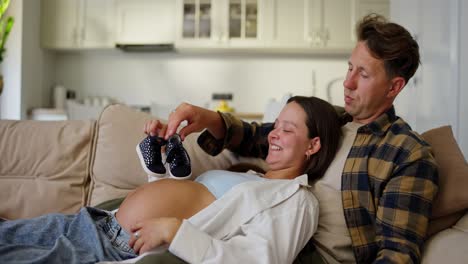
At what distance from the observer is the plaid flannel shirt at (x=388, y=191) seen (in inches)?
39.0

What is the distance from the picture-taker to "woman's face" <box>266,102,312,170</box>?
1230 millimetres

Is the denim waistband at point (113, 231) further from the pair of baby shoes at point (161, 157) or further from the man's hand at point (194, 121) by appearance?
the man's hand at point (194, 121)

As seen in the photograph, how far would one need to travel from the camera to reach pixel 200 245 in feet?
2.99

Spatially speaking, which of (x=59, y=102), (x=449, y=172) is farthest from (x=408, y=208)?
(x=59, y=102)

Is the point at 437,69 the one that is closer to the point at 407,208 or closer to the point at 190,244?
the point at 407,208

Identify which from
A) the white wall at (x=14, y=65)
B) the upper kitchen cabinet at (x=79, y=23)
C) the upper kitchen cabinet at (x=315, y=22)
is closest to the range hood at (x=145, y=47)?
the upper kitchen cabinet at (x=79, y=23)

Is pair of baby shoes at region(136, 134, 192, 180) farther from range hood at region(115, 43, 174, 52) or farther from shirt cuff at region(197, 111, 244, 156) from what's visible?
range hood at region(115, 43, 174, 52)

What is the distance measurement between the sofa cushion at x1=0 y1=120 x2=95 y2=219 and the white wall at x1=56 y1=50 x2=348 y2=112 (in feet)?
10.1

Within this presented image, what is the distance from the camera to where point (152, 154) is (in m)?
1.25

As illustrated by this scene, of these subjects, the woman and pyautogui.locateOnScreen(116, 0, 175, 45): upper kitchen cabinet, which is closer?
the woman

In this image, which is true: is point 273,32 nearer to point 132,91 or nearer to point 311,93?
point 311,93

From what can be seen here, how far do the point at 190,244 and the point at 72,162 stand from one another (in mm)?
809

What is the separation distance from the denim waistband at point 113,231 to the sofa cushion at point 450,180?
0.81 meters

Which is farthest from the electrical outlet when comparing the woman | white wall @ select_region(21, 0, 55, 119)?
the woman
